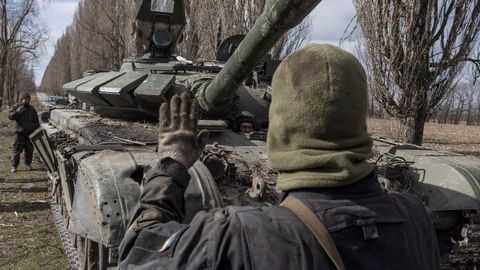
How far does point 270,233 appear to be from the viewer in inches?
63.1

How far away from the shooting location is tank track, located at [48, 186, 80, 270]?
18.1 ft

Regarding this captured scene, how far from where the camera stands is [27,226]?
25.8ft

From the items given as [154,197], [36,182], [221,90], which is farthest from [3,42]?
[154,197]

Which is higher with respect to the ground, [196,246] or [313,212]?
[313,212]

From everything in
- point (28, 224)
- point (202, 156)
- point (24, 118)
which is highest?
point (202, 156)

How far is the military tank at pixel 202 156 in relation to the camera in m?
3.94

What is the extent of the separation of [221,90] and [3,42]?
2476cm

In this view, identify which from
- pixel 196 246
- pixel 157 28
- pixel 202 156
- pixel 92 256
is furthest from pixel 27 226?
pixel 196 246

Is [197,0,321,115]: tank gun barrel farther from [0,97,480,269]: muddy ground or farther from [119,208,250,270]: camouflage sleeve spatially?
[0,97,480,269]: muddy ground

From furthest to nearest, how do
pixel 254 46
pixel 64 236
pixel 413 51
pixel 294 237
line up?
1. pixel 413 51
2. pixel 64 236
3. pixel 254 46
4. pixel 294 237

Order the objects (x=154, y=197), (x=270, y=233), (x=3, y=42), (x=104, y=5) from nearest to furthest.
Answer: (x=270, y=233) → (x=154, y=197) → (x=3, y=42) → (x=104, y=5)

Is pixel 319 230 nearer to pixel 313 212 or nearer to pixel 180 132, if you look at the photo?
pixel 313 212

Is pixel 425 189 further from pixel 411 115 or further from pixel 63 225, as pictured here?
pixel 411 115

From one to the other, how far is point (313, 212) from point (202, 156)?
303 cm
